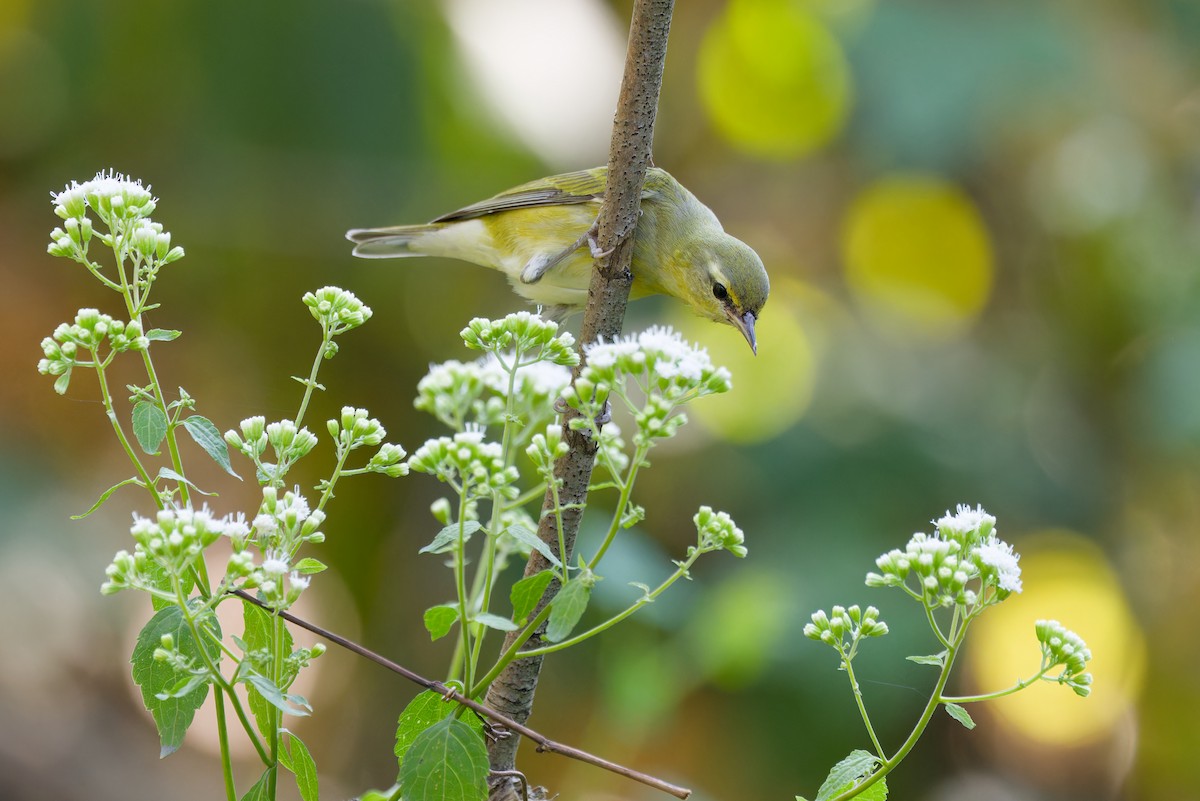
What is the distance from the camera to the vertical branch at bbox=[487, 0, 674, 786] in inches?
61.5

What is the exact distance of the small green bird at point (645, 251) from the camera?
296 centimetres

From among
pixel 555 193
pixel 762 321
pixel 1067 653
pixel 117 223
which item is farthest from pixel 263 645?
pixel 762 321

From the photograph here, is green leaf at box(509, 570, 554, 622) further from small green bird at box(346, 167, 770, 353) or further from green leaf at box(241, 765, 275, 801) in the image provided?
small green bird at box(346, 167, 770, 353)

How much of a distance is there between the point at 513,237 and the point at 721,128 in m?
2.51

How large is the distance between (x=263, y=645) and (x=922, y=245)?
15.9ft

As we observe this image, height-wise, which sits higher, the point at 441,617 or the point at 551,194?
the point at 551,194

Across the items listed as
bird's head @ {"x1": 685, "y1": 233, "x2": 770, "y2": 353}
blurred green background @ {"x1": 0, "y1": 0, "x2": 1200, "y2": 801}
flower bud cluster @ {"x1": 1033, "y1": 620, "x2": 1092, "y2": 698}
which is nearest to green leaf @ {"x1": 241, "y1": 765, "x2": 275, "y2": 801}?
flower bud cluster @ {"x1": 1033, "y1": 620, "x2": 1092, "y2": 698}

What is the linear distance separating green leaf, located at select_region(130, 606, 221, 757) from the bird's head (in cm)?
198

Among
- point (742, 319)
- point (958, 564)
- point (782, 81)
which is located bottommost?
point (958, 564)

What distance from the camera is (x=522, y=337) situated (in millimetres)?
1295

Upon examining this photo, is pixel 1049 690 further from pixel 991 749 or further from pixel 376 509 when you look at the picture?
pixel 376 509

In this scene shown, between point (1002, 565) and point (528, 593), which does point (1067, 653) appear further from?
A: point (528, 593)

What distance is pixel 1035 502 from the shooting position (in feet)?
16.5

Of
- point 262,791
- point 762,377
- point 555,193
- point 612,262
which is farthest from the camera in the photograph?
point 762,377
